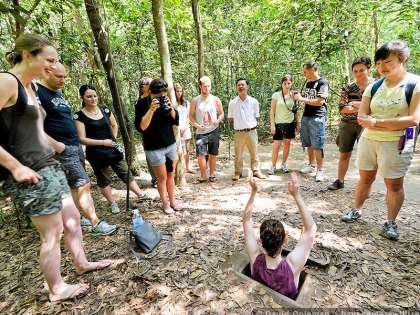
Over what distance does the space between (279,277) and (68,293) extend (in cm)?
186

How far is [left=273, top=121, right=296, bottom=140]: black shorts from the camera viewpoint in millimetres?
5354

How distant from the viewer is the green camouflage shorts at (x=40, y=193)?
170 cm

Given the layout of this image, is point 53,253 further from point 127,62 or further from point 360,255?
point 127,62

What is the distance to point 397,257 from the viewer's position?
2.57 m

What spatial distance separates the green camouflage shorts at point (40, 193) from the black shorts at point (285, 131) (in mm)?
4578

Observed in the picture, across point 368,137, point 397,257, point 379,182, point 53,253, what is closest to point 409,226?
point 397,257

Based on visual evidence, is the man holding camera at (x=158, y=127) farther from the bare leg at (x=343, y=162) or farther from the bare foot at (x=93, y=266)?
the bare leg at (x=343, y=162)

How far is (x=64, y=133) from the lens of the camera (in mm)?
2828

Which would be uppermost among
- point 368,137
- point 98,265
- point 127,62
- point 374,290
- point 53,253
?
point 127,62

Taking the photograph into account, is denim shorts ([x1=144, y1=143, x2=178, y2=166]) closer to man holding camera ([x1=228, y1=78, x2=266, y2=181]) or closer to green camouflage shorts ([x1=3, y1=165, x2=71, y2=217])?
green camouflage shorts ([x1=3, y1=165, x2=71, y2=217])

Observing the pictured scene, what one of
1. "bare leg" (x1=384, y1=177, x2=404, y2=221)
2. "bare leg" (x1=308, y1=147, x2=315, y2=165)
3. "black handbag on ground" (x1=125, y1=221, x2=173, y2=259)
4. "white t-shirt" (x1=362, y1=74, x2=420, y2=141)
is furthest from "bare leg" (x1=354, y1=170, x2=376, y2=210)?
"black handbag on ground" (x1=125, y1=221, x2=173, y2=259)

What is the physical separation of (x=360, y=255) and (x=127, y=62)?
1074 centimetres

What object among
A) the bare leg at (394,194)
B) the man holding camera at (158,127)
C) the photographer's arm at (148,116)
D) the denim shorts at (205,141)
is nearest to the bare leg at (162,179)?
the man holding camera at (158,127)

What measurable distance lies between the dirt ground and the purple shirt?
0.12 meters
